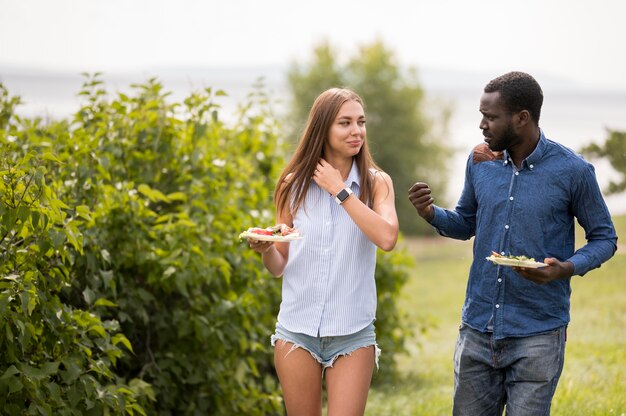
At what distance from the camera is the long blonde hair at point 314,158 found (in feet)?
13.0

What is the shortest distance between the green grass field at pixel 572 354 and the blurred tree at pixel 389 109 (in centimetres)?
650

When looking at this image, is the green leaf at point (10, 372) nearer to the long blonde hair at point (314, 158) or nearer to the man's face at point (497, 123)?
the long blonde hair at point (314, 158)

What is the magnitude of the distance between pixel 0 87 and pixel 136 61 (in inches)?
2802

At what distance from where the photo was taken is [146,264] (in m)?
5.47

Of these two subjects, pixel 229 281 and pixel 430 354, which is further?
pixel 430 354

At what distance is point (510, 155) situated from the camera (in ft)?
12.2

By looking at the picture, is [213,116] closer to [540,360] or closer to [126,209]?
[126,209]

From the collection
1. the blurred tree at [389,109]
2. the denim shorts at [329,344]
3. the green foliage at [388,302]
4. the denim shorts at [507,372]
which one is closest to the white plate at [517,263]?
the denim shorts at [507,372]

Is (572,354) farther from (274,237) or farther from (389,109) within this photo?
(389,109)

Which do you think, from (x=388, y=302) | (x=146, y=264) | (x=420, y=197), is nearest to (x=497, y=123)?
(x=420, y=197)

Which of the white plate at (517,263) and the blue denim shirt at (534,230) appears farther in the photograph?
the blue denim shirt at (534,230)

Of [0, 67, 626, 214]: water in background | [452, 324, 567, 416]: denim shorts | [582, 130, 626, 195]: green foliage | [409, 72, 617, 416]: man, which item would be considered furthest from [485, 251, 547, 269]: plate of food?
[0, 67, 626, 214]: water in background

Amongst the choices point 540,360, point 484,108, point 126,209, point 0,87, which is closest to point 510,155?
Answer: point 484,108

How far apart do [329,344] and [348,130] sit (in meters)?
0.86
